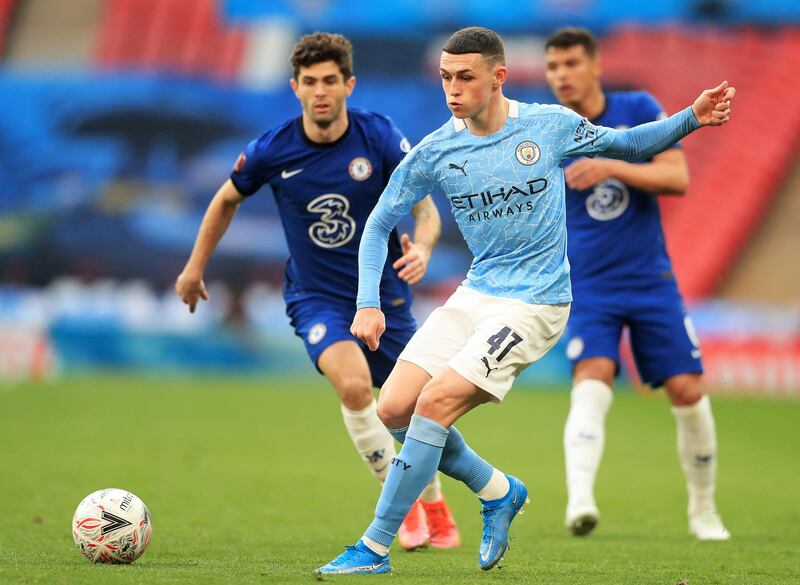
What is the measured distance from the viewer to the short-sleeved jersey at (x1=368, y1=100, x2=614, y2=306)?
6074mm

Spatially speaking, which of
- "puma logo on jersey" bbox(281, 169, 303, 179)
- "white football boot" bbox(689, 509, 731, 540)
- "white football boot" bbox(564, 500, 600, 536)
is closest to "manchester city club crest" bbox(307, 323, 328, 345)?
"puma logo on jersey" bbox(281, 169, 303, 179)

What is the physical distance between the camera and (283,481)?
418 inches

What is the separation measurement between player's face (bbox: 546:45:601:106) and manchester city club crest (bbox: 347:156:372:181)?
1596mm

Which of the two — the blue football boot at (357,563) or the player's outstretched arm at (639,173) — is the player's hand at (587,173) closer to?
the player's outstretched arm at (639,173)

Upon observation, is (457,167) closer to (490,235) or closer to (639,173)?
(490,235)

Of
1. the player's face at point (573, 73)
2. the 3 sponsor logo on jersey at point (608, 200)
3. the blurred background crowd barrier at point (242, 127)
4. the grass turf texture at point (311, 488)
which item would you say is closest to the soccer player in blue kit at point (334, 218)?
the grass turf texture at point (311, 488)

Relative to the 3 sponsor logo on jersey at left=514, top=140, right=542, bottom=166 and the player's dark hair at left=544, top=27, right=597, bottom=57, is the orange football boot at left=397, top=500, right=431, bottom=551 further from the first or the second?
the player's dark hair at left=544, top=27, right=597, bottom=57

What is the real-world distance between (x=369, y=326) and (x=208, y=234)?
2.16 m

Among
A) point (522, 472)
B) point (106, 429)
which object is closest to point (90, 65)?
point (106, 429)

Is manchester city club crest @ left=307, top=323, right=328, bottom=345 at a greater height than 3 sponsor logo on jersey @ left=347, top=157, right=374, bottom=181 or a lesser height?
lesser

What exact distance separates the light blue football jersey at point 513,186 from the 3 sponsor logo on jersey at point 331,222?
1.46 meters

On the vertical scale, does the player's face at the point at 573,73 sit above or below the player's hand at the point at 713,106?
above

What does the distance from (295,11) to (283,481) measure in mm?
18157

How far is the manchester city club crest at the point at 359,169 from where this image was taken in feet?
25.1
